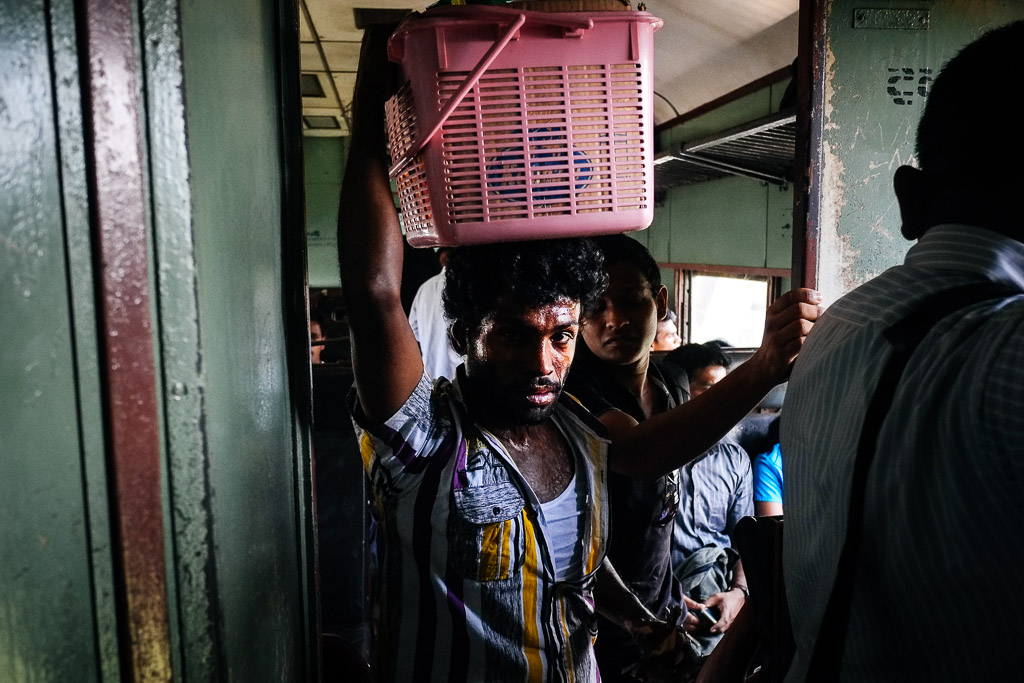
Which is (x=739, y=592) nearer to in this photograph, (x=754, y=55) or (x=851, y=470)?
(x=851, y=470)

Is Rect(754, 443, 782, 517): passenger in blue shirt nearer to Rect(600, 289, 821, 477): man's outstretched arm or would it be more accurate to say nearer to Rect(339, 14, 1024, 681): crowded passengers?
Rect(339, 14, 1024, 681): crowded passengers

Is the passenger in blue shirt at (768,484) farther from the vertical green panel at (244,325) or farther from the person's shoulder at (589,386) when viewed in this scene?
the vertical green panel at (244,325)

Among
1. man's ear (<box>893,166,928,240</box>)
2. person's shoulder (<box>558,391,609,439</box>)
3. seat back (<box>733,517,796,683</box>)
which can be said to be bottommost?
seat back (<box>733,517,796,683</box>)

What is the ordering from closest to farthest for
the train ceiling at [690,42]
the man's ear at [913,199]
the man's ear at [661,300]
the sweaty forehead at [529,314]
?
the man's ear at [913,199], the sweaty forehead at [529,314], the man's ear at [661,300], the train ceiling at [690,42]

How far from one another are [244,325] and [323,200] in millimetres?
10834

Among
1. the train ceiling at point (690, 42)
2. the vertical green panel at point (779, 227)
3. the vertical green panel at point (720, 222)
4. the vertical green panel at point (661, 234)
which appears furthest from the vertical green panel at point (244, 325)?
the vertical green panel at point (661, 234)

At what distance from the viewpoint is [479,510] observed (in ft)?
4.81

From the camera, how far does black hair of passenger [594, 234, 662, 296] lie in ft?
8.58

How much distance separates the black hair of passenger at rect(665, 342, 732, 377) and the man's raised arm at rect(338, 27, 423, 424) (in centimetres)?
238

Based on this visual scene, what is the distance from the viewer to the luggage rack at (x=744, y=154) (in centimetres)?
473

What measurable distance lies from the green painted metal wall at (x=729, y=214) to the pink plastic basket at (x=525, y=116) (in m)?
4.68

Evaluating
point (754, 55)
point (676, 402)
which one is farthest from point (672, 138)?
point (676, 402)

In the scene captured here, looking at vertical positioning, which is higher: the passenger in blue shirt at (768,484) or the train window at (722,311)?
the train window at (722,311)

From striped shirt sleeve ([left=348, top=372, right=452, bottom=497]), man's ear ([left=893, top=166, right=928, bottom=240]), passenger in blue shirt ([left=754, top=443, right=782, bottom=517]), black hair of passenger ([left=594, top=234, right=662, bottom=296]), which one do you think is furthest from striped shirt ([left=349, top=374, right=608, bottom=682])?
passenger in blue shirt ([left=754, top=443, right=782, bottom=517])
